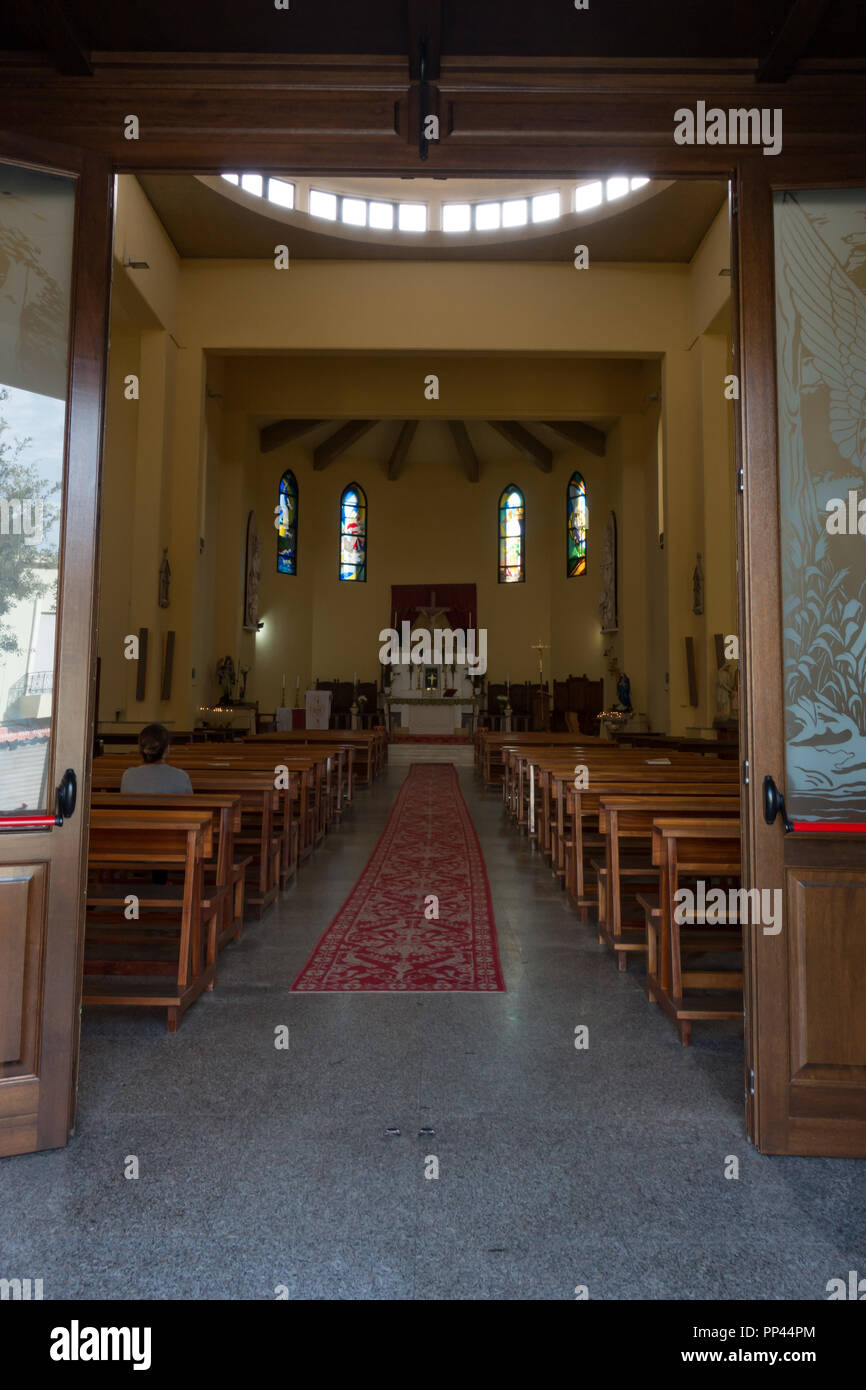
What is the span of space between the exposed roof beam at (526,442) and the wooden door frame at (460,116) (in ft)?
52.6

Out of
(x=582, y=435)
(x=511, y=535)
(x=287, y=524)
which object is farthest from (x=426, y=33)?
(x=511, y=535)

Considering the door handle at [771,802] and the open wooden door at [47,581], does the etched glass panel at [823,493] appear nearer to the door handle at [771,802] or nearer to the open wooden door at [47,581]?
the door handle at [771,802]

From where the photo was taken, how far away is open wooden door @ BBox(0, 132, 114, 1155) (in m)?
2.38

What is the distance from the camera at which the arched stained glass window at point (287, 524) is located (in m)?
19.0

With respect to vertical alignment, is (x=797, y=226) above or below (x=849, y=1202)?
above

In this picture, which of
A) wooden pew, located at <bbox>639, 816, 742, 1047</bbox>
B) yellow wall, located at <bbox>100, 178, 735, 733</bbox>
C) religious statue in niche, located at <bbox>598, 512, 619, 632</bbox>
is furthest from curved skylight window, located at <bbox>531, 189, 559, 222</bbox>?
wooden pew, located at <bbox>639, 816, 742, 1047</bbox>

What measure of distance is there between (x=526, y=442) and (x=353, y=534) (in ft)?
16.3

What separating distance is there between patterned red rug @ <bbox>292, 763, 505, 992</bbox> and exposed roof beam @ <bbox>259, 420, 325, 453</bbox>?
11521 mm

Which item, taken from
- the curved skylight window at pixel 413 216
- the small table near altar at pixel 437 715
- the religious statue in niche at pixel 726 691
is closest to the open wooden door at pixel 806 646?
the religious statue in niche at pixel 726 691

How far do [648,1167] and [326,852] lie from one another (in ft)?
15.9

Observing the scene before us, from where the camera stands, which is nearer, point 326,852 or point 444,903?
point 444,903
